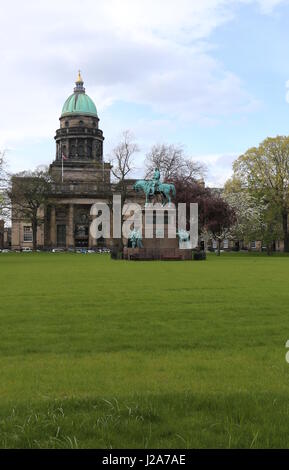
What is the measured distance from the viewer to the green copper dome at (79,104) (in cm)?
11656

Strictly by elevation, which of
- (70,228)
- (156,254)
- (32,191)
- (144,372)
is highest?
(32,191)

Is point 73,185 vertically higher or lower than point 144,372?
higher

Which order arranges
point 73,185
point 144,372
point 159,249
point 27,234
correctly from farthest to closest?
1. point 27,234
2. point 73,185
3. point 159,249
4. point 144,372

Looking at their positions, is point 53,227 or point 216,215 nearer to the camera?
point 216,215

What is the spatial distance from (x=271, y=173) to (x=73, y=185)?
48395 mm

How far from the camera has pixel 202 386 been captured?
19.4 feet

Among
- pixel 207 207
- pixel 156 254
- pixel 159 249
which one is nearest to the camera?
pixel 156 254

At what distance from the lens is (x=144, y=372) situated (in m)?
6.66

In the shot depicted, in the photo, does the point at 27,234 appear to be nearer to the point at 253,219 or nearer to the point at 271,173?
the point at 253,219

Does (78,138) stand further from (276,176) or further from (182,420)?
(182,420)

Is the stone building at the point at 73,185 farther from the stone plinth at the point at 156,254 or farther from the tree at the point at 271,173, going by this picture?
the stone plinth at the point at 156,254

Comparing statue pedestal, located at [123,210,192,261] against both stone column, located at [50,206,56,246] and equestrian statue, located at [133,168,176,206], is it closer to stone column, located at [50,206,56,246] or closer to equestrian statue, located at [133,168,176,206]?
equestrian statue, located at [133,168,176,206]

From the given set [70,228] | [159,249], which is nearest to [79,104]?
[70,228]

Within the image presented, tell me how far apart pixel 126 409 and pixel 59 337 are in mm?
4310
